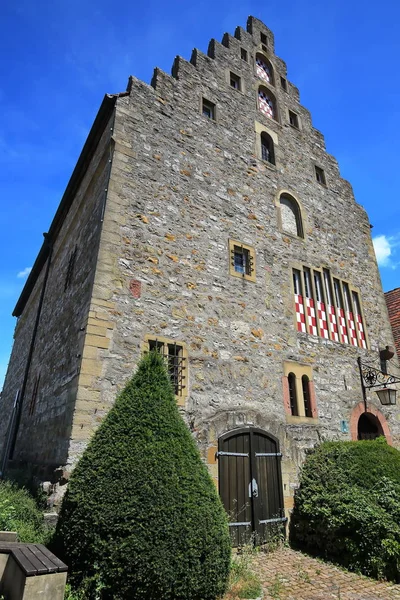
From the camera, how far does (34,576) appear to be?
3111mm

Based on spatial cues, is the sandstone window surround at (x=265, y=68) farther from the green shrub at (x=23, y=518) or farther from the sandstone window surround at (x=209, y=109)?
the green shrub at (x=23, y=518)

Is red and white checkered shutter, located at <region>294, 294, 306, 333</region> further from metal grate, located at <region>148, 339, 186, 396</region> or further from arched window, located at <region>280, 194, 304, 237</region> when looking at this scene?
metal grate, located at <region>148, 339, 186, 396</region>

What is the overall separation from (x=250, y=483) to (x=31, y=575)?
471 centimetres

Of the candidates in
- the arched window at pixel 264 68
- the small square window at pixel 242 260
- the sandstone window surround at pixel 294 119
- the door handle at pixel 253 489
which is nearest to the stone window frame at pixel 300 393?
the door handle at pixel 253 489

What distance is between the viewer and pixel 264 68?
45.2 feet

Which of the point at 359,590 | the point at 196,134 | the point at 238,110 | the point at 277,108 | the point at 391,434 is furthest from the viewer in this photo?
the point at 277,108

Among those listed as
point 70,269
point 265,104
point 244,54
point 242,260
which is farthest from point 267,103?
point 70,269

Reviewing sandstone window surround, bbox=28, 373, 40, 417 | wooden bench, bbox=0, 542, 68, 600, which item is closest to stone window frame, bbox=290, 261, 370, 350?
sandstone window surround, bbox=28, 373, 40, 417

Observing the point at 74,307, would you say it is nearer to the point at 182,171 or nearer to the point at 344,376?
the point at 182,171

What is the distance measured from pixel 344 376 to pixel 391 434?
2312 mm

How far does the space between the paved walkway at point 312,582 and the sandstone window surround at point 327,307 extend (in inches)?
206

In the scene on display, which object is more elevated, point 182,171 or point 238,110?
point 238,110

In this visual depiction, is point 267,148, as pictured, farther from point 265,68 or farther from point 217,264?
point 217,264

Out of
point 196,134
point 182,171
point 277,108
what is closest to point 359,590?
point 182,171
